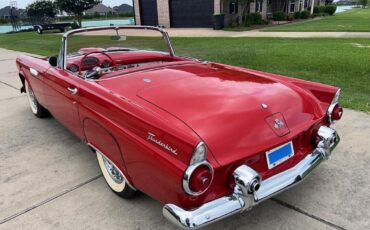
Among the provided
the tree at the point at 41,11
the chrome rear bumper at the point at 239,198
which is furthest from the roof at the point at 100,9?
the chrome rear bumper at the point at 239,198

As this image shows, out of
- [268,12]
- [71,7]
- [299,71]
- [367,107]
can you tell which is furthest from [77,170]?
[71,7]

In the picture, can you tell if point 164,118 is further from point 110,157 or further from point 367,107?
point 367,107

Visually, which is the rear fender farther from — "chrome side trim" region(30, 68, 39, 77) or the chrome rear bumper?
"chrome side trim" region(30, 68, 39, 77)

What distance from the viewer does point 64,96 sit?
3377mm

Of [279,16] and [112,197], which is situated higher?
[279,16]

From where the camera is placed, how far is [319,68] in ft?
23.7

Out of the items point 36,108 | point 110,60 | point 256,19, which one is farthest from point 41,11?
point 110,60

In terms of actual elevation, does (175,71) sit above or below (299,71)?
above

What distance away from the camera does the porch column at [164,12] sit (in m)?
22.9

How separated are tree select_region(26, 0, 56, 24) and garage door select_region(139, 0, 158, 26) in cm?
1171

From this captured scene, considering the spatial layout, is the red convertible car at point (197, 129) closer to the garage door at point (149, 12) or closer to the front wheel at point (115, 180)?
the front wheel at point (115, 180)

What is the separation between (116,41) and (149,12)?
71.1 ft

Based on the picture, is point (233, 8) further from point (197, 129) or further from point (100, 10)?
point (100, 10)

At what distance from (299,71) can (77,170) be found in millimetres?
5144
